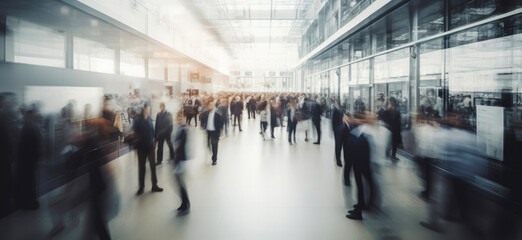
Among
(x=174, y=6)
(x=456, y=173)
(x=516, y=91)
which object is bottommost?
(x=456, y=173)

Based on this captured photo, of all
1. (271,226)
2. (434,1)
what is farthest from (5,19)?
(434,1)

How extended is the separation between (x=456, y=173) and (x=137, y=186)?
6.10 meters

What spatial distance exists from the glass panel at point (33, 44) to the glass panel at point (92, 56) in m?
0.74

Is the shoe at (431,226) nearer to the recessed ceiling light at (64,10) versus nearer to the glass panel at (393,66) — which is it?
the glass panel at (393,66)

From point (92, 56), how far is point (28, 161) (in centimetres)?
805

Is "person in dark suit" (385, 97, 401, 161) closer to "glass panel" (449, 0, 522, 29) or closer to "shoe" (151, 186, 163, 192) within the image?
"glass panel" (449, 0, 522, 29)

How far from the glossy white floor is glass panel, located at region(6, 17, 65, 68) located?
3889mm

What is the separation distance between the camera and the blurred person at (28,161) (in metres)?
5.01

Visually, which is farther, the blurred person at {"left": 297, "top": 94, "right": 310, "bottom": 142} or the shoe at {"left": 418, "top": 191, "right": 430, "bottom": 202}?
the blurred person at {"left": 297, "top": 94, "right": 310, "bottom": 142}

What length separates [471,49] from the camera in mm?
6457

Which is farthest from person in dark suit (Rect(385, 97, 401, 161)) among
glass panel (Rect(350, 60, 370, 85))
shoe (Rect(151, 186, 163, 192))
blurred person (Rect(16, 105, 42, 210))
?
blurred person (Rect(16, 105, 42, 210))

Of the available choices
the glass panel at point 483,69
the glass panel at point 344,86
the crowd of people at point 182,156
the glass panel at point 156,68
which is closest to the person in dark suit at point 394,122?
the glass panel at point 483,69

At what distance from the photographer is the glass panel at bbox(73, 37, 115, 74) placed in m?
10.9

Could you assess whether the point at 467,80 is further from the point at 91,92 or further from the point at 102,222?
the point at 91,92
